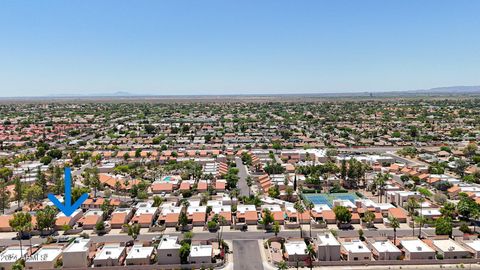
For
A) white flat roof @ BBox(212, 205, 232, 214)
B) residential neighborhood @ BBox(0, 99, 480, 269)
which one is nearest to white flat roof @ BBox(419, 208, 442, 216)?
residential neighborhood @ BBox(0, 99, 480, 269)

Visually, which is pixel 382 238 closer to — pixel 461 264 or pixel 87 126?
pixel 461 264

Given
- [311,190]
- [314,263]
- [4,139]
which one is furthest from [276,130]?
[314,263]

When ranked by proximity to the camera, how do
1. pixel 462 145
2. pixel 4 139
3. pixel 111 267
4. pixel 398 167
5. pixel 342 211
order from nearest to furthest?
pixel 111 267 < pixel 342 211 < pixel 398 167 < pixel 462 145 < pixel 4 139

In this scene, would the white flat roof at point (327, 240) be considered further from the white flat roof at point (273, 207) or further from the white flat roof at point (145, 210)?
the white flat roof at point (145, 210)

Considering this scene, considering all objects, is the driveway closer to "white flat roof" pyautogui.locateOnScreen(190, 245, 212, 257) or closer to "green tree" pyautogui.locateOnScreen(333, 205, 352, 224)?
"white flat roof" pyautogui.locateOnScreen(190, 245, 212, 257)

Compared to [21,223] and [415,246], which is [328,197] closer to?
[415,246]
